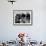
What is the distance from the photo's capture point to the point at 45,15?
487cm

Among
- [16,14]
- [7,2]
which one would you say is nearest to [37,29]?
[16,14]

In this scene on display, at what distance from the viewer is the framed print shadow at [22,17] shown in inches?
192

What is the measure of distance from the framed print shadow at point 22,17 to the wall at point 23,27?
114 mm

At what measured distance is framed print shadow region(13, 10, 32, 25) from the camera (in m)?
4.88

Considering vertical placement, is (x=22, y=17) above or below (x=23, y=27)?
above

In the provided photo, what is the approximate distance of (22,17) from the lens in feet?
16.1

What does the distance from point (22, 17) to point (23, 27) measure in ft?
1.24

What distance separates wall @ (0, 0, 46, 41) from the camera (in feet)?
16.0

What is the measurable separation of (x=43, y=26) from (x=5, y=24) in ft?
4.69

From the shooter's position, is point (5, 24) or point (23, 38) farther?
point (5, 24)

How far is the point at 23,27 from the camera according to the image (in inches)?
193

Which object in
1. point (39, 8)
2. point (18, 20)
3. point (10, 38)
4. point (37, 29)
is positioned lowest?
point (10, 38)

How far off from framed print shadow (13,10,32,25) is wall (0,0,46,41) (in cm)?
11

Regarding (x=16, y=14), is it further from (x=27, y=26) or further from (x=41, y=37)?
(x=41, y=37)
